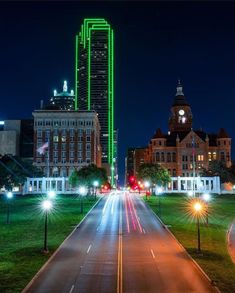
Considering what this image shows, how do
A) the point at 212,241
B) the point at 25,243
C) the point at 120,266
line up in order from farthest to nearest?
the point at 212,241 < the point at 25,243 < the point at 120,266

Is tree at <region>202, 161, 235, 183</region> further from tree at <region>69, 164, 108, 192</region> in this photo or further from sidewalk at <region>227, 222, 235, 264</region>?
sidewalk at <region>227, 222, 235, 264</region>

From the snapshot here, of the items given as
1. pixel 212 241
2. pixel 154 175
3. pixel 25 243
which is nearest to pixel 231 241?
pixel 212 241

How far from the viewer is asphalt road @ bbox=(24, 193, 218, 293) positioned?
93.0 feet

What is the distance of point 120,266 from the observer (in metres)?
→ 34.5

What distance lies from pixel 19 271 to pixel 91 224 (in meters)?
A: 31.2

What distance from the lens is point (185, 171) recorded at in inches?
7677

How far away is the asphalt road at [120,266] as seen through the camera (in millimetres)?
28359

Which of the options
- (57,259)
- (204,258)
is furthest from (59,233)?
(204,258)

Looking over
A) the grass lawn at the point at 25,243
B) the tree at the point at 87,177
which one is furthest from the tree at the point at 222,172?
the grass lawn at the point at 25,243

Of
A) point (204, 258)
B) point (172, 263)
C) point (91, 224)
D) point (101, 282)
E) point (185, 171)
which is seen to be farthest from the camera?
point (185, 171)

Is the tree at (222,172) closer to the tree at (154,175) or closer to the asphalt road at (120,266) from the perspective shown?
the tree at (154,175)

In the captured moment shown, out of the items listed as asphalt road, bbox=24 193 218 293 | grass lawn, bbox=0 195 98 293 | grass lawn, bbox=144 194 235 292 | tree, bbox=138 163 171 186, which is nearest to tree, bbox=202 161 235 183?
tree, bbox=138 163 171 186

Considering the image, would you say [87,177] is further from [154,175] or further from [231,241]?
[231,241]

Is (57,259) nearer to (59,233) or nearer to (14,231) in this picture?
(59,233)
